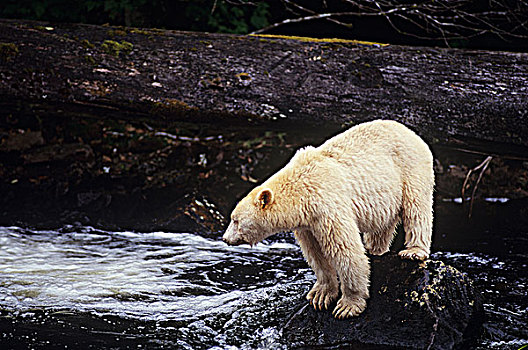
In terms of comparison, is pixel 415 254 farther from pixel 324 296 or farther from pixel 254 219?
pixel 254 219

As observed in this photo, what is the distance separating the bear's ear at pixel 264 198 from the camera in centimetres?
324

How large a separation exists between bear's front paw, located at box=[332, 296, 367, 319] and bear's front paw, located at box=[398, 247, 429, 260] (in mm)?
432

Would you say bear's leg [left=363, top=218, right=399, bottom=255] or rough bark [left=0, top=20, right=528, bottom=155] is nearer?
bear's leg [left=363, top=218, right=399, bottom=255]

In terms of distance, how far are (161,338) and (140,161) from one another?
186 inches

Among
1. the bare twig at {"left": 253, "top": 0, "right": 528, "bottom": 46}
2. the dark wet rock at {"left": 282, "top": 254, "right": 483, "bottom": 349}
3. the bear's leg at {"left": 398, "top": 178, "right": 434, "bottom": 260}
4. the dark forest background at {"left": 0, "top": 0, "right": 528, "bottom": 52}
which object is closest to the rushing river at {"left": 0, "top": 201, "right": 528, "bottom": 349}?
the dark wet rock at {"left": 282, "top": 254, "right": 483, "bottom": 349}

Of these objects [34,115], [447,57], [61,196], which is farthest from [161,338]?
[34,115]

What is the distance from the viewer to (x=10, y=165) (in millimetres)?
7285

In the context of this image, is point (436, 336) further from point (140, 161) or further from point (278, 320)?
point (140, 161)

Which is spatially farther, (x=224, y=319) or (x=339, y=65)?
(x=339, y=65)

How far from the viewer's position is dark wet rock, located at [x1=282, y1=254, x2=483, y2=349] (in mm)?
3346

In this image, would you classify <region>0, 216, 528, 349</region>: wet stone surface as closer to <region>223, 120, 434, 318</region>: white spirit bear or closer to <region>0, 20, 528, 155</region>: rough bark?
<region>223, 120, 434, 318</region>: white spirit bear

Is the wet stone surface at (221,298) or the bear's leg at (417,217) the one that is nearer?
the wet stone surface at (221,298)

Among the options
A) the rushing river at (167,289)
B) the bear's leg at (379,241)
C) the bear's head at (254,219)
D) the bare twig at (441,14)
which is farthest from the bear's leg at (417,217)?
the bare twig at (441,14)

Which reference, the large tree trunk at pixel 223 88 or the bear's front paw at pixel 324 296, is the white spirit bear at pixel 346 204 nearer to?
the bear's front paw at pixel 324 296
